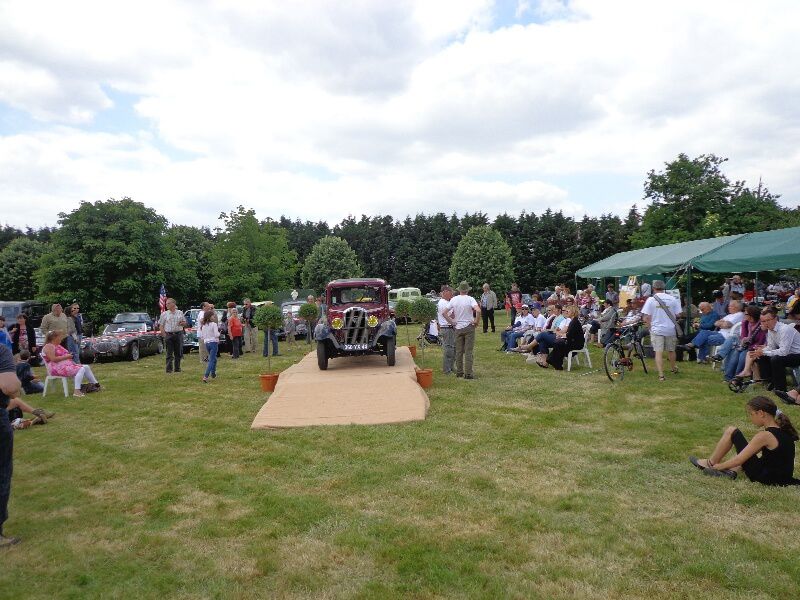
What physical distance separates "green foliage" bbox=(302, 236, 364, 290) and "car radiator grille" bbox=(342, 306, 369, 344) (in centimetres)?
3741

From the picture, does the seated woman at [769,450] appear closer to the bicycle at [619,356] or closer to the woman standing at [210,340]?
A: the bicycle at [619,356]

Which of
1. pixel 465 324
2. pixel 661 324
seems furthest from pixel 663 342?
pixel 465 324

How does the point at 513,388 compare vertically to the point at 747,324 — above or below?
below

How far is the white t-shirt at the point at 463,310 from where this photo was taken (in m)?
9.98

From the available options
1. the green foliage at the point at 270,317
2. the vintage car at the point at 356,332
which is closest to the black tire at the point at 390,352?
the vintage car at the point at 356,332

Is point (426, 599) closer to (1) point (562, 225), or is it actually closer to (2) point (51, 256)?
(2) point (51, 256)

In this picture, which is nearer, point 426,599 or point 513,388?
point 426,599

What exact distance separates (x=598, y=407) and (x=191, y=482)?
204 inches

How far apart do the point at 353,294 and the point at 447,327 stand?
2690 mm

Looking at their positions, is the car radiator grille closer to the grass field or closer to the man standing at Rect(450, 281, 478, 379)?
the man standing at Rect(450, 281, 478, 379)

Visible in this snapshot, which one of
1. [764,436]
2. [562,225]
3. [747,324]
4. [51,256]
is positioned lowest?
[764,436]

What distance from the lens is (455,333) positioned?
33.9 feet

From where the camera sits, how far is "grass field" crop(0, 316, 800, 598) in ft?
10.6

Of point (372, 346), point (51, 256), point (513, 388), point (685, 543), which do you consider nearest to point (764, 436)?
point (685, 543)
